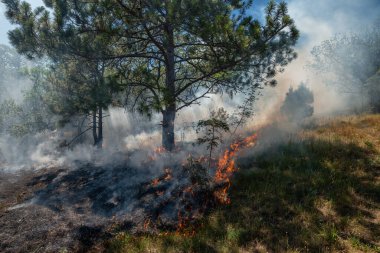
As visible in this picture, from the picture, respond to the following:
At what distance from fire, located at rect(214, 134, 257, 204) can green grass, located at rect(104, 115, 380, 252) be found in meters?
0.25

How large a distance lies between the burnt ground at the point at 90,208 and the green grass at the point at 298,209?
29.3 inches

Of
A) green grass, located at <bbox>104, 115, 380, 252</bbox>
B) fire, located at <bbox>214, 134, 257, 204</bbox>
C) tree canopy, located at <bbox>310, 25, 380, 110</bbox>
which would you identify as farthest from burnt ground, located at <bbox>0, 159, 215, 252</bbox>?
tree canopy, located at <bbox>310, 25, 380, 110</bbox>

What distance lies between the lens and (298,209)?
279 inches

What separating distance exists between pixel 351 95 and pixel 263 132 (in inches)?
637

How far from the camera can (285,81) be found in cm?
2922

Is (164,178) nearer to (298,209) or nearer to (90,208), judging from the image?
(90,208)

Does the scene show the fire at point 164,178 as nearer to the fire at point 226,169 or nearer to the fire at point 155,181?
the fire at point 155,181

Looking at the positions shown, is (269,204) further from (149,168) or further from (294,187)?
(149,168)

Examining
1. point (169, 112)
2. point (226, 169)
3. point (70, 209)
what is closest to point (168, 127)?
point (169, 112)

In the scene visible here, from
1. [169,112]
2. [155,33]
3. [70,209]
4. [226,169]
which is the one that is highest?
[155,33]

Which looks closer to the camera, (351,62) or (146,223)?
(146,223)

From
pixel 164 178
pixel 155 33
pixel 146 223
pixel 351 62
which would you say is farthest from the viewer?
pixel 351 62

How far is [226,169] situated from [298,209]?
3.19 m

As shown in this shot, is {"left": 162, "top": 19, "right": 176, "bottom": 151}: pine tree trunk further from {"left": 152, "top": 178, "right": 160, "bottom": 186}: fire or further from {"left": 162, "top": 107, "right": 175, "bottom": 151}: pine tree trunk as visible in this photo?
{"left": 152, "top": 178, "right": 160, "bottom": 186}: fire
